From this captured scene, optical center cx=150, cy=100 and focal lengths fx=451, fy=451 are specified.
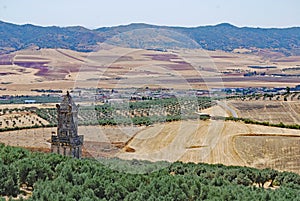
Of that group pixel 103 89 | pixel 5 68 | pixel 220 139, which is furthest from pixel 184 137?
pixel 5 68

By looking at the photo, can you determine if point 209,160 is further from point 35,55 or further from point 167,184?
point 35,55

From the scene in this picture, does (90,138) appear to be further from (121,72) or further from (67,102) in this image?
(121,72)

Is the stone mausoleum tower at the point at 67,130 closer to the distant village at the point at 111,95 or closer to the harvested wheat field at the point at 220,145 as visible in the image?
the harvested wheat field at the point at 220,145

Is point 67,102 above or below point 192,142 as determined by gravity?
above

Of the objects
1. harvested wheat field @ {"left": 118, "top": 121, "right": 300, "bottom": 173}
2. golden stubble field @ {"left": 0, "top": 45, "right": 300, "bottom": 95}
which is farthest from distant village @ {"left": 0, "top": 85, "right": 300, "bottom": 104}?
harvested wheat field @ {"left": 118, "top": 121, "right": 300, "bottom": 173}

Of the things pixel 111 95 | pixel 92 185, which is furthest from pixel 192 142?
pixel 111 95

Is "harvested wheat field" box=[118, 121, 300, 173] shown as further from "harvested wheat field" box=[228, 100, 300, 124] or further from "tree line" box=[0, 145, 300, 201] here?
"tree line" box=[0, 145, 300, 201]

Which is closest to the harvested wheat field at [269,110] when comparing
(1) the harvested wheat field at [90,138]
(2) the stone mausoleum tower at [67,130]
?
(1) the harvested wheat field at [90,138]
